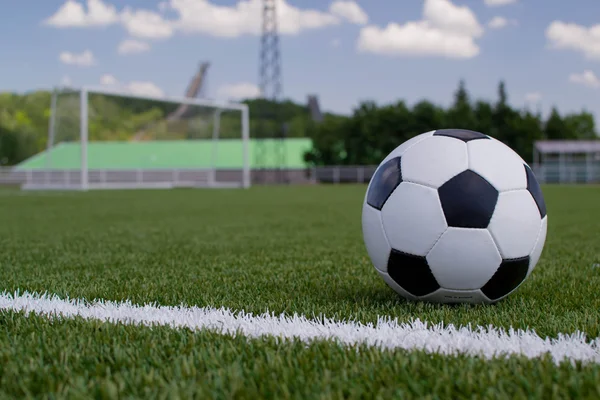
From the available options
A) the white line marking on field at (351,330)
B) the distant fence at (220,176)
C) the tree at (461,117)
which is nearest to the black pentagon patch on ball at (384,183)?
the white line marking on field at (351,330)

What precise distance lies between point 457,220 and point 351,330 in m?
0.67

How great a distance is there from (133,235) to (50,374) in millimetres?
5002

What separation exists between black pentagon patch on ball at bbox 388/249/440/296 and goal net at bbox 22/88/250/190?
862 inches

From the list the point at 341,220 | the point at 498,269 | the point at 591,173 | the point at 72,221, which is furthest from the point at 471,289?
the point at 591,173

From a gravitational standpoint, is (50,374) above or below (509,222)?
below

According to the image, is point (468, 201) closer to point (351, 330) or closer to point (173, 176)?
point (351, 330)

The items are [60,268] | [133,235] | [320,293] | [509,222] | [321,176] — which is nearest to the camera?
[509,222]

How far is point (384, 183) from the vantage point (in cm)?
274

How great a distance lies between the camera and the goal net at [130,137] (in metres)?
25.4

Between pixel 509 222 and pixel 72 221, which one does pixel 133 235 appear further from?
pixel 509 222

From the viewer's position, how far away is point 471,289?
2.62 meters

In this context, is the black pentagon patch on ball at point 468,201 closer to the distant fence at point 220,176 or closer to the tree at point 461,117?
the distant fence at point 220,176

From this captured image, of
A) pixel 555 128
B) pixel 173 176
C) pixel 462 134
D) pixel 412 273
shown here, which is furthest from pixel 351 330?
pixel 555 128

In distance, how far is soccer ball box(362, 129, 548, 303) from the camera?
255cm
